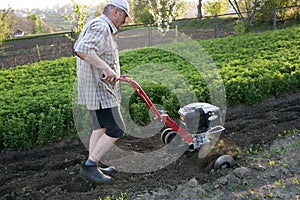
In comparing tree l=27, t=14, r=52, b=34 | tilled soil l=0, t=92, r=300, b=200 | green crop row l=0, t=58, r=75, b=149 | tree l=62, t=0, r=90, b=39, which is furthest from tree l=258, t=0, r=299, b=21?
tree l=27, t=14, r=52, b=34

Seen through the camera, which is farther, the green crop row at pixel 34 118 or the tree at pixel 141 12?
the tree at pixel 141 12

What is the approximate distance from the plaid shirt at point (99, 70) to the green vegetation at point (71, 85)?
182cm

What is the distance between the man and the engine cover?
0.78 meters

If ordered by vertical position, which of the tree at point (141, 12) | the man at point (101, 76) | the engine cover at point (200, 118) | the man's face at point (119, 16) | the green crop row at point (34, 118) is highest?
the tree at point (141, 12)

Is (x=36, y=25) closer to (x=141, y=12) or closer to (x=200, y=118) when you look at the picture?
(x=141, y=12)

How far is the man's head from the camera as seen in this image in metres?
3.82


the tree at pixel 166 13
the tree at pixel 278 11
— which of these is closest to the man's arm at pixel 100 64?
the tree at pixel 166 13

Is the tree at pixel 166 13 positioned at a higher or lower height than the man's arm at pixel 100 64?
higher

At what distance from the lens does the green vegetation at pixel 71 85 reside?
18.6ft

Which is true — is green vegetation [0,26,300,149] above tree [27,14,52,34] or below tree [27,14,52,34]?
below

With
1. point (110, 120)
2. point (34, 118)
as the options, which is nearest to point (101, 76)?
point (110, 120)

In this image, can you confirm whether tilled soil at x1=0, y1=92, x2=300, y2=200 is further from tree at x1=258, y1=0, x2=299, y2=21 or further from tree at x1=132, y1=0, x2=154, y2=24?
tree at x1=132, y1=0, x2=154, y2=24

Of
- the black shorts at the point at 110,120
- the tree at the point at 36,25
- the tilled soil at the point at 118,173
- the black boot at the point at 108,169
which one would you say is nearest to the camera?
the black shorts at the point at 110,120

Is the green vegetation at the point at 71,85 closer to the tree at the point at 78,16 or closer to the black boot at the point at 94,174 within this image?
the black boot at the point at 94,174
